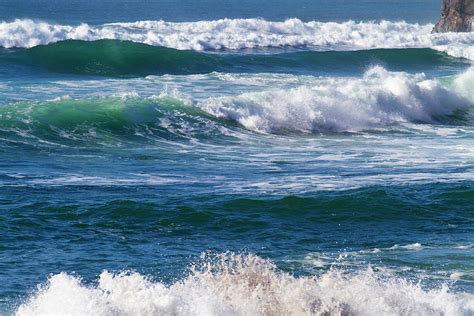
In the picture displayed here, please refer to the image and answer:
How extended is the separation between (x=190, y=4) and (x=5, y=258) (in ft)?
302

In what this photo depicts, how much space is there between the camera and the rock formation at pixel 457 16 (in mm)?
56500

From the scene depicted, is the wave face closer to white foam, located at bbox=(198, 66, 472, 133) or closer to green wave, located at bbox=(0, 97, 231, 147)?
white foam, located at bbox=(198, 66, 472, 133)

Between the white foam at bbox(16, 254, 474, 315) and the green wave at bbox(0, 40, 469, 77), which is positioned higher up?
the green wave at bbox(0, 40, 469, 77)

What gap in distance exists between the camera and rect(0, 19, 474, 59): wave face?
4550cm

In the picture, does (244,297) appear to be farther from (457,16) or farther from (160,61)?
(457,16)

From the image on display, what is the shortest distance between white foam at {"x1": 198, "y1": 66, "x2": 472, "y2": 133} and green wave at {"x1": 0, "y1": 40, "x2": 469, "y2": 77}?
850 centimetres

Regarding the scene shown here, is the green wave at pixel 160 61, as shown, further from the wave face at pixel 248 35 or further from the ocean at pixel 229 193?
the wave face at pixel 248 35

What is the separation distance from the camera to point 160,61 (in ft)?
133

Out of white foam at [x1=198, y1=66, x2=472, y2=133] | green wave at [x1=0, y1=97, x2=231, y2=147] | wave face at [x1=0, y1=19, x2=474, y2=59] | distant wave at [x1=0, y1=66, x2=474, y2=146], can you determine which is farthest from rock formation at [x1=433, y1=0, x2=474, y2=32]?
green wave at [x1=0, y1=97, x2=231, y2=147]

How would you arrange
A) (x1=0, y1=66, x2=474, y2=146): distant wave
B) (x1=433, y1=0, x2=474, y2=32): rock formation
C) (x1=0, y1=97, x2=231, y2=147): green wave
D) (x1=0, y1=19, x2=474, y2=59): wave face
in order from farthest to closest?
1. (x1=433, y1=0, x2=474, y2=32): rock formation
2. (x1=0, y1=19, x2=474, y2=59): wave face
3. (x1=0, y1=66, x2=474, y2=146): distant wave
4. (x1=0, y1=97, x2=231, y2=147): green wave

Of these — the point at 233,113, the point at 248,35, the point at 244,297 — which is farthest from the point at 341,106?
the point at 248,35

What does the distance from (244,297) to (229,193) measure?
6.15 metres

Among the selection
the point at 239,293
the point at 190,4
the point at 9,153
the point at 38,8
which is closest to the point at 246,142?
the point at 9,153

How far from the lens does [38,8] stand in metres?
91.1
